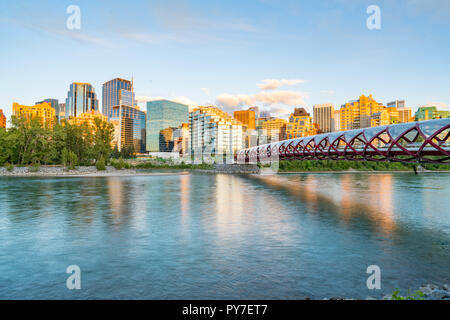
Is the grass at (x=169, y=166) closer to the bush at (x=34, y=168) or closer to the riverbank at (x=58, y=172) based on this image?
the riverbank at (x=58, y=172)

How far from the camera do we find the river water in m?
14.4

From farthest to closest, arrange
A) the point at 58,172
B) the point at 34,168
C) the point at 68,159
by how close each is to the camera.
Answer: the point at 68,159, the point at 58,172, the point at 34,168

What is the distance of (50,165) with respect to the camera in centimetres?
11962

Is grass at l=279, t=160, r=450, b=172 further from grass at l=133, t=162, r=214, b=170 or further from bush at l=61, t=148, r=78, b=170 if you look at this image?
bush at l=61, t=148, r=78, b=170

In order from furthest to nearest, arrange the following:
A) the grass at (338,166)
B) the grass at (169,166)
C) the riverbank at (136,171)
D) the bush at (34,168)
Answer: the grass at (169,166) < the grass at (338,166) < the bush at (34,168) < the riverbank at (136,171)

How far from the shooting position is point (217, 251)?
2058 cm

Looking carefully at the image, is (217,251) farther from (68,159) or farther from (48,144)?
(48,144)

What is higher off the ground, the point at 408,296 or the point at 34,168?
the point at 34,168

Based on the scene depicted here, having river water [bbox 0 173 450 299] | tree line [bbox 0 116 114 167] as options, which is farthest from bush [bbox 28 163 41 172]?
river water [bbox 0 173 450 299]

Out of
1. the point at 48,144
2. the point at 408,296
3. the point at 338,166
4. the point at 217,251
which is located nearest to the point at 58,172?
the point at 48,144

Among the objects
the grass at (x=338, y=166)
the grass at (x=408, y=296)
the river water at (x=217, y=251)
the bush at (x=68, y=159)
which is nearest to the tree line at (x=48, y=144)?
the bush at (x=68, y=159)

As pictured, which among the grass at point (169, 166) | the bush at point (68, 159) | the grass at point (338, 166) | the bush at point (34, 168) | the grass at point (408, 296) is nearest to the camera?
the grass at point (408, 296)

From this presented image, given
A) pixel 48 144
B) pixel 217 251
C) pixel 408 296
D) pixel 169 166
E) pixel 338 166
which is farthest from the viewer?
pixel 169 166

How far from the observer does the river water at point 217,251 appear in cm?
1442
